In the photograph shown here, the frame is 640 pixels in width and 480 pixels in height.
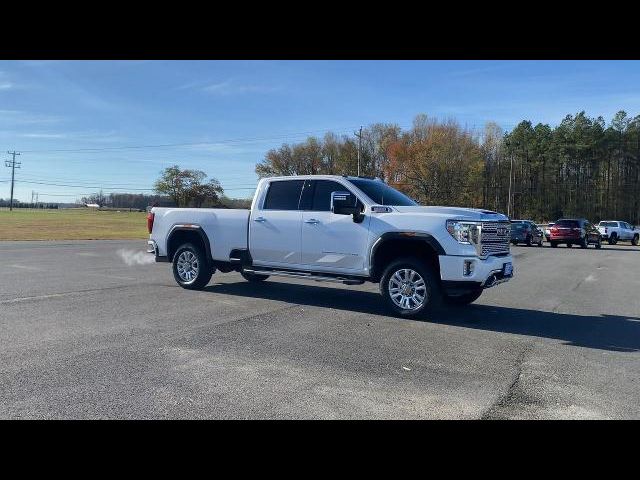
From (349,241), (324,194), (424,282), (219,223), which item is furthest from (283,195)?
(424,282)

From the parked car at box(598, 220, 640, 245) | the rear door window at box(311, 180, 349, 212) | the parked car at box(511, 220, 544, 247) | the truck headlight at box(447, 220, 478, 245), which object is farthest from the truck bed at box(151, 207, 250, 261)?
the parked car at box(598, 220, 640, 245)

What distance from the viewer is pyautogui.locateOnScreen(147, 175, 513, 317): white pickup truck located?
775 cm

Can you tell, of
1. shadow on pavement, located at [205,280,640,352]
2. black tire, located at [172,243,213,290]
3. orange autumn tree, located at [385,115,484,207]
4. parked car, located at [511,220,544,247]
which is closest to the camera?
shadow on pavement, located at [205,280,640,352]

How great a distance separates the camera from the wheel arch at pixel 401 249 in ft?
25.8

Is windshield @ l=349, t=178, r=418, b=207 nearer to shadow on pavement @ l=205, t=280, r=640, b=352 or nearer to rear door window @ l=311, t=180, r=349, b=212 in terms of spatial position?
rear door window @ l=311, t=180, r=349, b=212

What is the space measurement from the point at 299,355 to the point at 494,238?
390cm

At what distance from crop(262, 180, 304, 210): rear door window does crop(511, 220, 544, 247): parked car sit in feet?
89.8

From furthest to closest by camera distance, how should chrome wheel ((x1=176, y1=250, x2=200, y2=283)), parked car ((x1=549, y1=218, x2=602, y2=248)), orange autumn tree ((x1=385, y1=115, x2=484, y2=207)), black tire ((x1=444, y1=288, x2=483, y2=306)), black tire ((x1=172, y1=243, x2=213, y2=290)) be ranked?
orange autumn tree ((x1=385, y1=115, x2=484, y2=207)), parked car ((x1=549, y1=218, x2=602, y2=248)), chrome wheel ((x1=176, y1=250, x2=200, y2=283)), black tire ((x1=172, y1=243, x2=213, y2=290)), black tire ((x1=444, y1=288, x2=483, y2=306))

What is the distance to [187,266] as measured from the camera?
34.6 feet

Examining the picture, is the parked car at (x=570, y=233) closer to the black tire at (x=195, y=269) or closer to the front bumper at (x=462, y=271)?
the front bumper at (x=462, y=271)

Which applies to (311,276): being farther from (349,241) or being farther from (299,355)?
(299,355)
